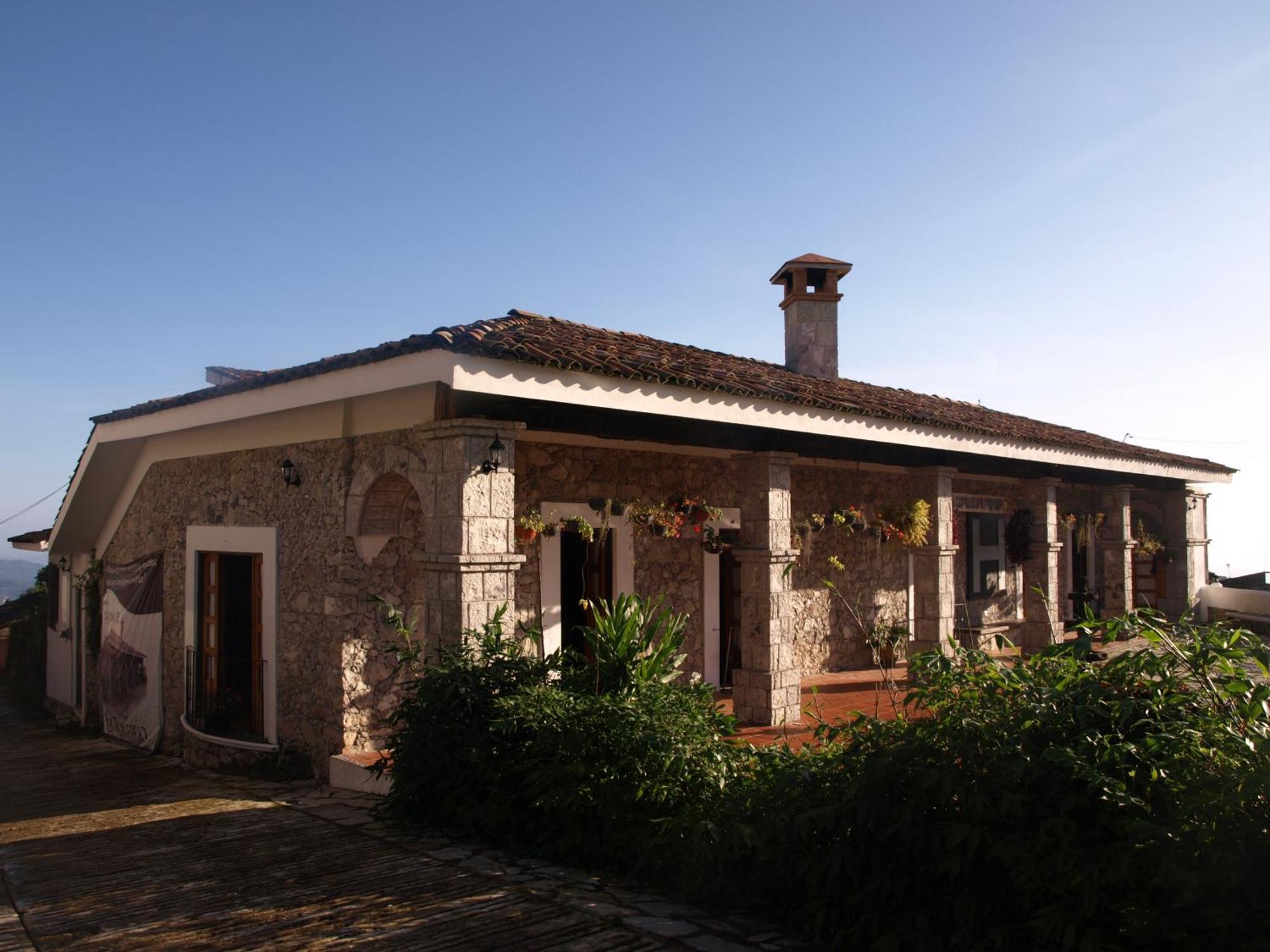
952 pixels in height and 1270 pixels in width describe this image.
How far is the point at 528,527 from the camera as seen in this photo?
7.48 meters

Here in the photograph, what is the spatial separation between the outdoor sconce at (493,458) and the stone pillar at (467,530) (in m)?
0.02

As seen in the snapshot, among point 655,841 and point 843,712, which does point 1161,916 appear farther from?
point 843,712

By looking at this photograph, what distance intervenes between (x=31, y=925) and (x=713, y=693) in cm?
373

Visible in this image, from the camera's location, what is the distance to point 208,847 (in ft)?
18.1

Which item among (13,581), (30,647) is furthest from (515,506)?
(13,581)

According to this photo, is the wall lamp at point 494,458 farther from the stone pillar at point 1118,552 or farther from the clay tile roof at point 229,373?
the stone pillar at point 1118,552

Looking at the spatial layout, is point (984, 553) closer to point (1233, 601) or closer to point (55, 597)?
point (1233, 601)

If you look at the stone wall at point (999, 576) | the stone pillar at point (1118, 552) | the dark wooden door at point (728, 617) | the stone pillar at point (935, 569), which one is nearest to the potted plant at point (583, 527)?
the dark wooden door at point (728, 617)

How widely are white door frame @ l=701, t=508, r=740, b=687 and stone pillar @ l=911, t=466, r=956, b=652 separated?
2.34 metres

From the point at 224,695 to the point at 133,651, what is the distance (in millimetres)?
2423

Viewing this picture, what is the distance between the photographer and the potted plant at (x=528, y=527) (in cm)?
746

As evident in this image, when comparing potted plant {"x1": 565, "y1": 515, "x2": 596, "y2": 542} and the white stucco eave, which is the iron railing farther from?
the white stucco eave

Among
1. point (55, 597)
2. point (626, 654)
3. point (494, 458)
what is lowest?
point (55, 597)

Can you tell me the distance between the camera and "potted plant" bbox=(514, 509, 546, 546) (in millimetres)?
7461
